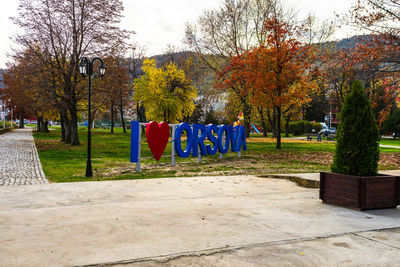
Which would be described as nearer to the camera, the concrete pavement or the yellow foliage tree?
the concrete pavement

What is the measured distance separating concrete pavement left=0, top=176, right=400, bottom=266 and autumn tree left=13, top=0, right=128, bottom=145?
18.7 metres

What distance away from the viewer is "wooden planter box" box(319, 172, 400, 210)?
6.62m

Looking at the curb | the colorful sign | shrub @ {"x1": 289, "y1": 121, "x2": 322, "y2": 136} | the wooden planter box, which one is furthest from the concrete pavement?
shrub @ {"x1": 289, "y1": 121, "x2": 322, "y2": 136}

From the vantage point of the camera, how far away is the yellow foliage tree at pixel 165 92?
147 feet

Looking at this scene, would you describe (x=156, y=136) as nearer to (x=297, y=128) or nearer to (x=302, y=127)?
(x=297, y=128)

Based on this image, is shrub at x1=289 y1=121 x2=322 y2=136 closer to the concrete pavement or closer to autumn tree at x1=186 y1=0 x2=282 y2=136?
autumn tree at x1=186 y1=0 x2=282 y2=136

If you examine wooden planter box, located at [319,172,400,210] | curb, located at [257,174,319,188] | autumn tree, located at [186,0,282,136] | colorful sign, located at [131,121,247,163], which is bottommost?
curb, located at [257,174,319,188]

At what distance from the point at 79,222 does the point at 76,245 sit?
1.15m

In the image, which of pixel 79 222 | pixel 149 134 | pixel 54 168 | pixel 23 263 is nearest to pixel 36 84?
pixel 54 168

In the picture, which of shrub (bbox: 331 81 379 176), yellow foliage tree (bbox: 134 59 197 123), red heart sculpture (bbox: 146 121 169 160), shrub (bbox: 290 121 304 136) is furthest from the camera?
shrub (bbox: 290 121 304 136)

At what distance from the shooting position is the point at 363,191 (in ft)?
21.7

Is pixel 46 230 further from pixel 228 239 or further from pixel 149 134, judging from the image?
pixel 149 134

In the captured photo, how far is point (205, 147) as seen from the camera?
1644 cm

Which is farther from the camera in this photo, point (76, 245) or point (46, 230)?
point (46, 230)
